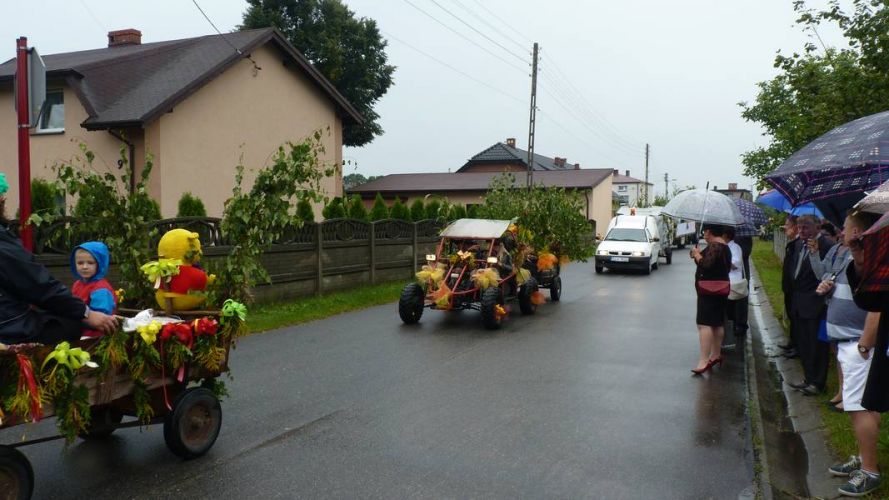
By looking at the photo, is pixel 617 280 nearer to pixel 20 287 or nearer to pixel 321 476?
pixel 321 476

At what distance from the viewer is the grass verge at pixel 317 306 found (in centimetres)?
1193

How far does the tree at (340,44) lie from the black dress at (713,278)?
3212cm

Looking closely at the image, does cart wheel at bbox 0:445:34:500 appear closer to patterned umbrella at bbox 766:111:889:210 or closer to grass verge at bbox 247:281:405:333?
patterned umbrella at bbox 766:111:889:210

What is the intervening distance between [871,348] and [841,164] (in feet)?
5.30

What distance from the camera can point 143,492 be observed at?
4617 millimetres

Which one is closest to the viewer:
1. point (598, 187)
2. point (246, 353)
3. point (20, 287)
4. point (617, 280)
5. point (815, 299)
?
point (20, 287)

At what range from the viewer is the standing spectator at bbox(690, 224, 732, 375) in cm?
823

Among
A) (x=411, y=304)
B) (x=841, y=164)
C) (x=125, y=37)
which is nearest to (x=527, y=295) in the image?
(x=411, y=304)

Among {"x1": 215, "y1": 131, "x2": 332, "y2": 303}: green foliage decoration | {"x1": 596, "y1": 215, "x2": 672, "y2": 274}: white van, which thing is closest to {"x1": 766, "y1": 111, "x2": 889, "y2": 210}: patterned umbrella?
{"x1": 215, "y1": 131, "x2": 332, "y2": 303}: green foliage decoration

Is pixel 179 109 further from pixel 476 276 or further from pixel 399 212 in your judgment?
pixel 476 276

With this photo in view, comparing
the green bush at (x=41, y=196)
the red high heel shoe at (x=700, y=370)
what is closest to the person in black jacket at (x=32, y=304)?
the red high heel shoe at (x=700, y=370)

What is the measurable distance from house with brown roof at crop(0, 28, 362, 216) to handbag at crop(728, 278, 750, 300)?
40.5 ft

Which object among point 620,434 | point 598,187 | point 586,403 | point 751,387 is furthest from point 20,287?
point 598,187

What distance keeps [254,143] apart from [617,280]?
12315 millimetres
